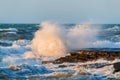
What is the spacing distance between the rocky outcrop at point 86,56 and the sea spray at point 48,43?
198cm

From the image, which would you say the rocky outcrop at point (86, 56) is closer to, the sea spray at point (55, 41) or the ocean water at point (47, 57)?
the ocean water at point (47, 57)

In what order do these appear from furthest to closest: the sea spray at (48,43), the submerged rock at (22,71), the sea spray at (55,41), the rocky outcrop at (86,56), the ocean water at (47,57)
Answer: the sea spray at (55,41) < the sea spray at (48,43) < the rocky outcrop at (86,56) < the submerged rock at (22,71) < the ocean water at (47,57)

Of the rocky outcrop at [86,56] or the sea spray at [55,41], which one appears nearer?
the rocky outcrop at [86,56]

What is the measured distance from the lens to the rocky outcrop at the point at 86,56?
2348 centimetres

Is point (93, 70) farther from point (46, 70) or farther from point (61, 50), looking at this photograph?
point (61, 50)

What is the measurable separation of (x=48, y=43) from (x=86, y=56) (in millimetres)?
6329

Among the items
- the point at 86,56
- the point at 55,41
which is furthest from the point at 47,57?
the point at 55,41

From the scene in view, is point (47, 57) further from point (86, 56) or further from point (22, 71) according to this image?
point (22, 71)

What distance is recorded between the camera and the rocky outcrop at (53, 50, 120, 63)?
925 inches

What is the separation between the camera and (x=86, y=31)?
115ft

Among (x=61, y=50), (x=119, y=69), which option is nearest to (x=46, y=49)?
(x=61, y=50)

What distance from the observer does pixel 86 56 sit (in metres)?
24.2

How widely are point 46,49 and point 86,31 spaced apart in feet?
22.4

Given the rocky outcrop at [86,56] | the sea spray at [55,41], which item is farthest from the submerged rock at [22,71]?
the sea spray at [55,41]
